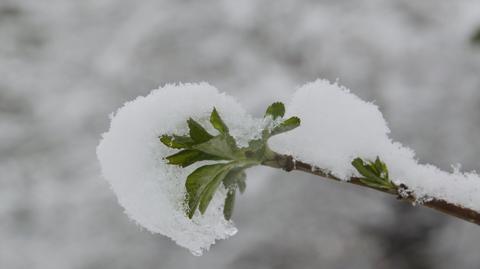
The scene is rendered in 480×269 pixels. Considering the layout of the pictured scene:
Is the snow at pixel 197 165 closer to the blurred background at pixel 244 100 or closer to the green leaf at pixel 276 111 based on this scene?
the green leaf at pixel 276 111

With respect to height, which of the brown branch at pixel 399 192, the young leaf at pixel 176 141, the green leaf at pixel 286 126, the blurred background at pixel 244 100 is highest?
the blurred background at pixel 244 100

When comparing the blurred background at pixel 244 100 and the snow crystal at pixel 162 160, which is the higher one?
the blurred background at pixel 244 100

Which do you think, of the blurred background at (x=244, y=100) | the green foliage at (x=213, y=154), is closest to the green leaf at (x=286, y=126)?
the green foliage at (x=213, y=154)

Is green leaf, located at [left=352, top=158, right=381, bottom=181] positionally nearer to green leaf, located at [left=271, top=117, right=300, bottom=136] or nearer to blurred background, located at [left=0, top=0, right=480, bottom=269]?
green leaf, located at [left=271, top=117, right=300, bottom=136]

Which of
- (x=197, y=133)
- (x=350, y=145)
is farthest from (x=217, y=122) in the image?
(x=350, y=145)

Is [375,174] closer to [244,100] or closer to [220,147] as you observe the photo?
[220,147]

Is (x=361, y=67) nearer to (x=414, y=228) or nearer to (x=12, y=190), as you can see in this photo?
(x=414, y=228)

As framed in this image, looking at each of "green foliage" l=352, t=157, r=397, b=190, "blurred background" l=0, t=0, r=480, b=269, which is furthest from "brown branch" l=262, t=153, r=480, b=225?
"blurred background" l=0, t=0, r=480, b=269
